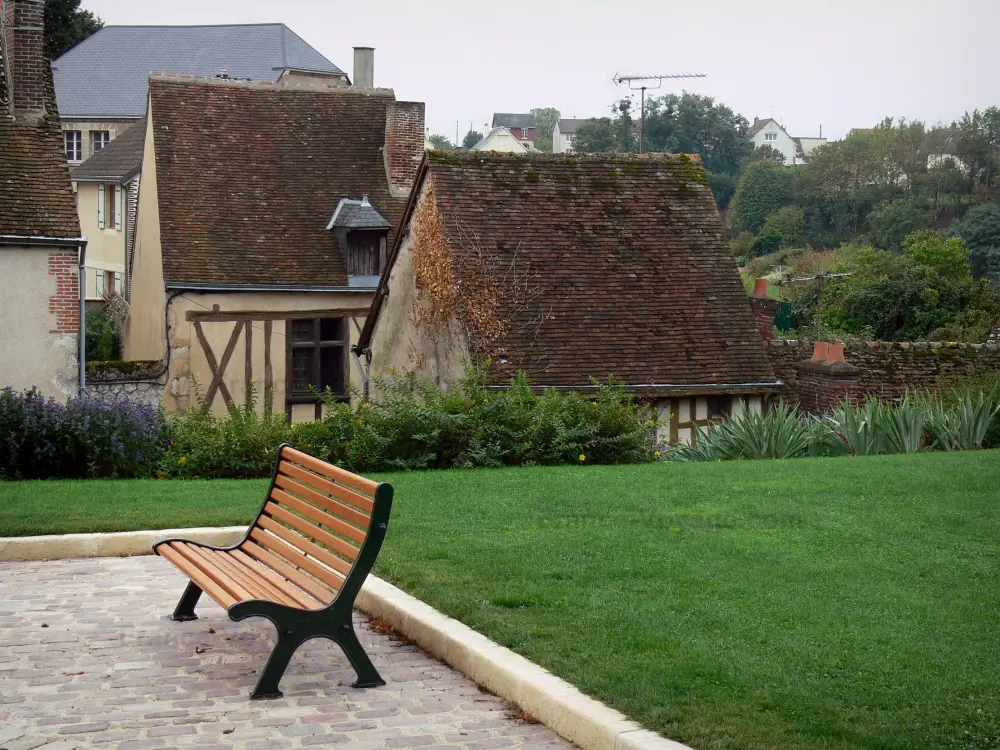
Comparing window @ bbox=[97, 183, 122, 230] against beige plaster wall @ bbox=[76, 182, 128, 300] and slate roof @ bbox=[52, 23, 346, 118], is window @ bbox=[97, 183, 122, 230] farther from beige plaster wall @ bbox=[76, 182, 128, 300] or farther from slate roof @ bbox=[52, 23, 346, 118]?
slate roof @ bbox=[52, 23, 346, 118]

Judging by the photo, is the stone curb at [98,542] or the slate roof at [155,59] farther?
the slate roof at [155,59]

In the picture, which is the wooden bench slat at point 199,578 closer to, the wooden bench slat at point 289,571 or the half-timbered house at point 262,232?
the wooden bench slat at point 289,571

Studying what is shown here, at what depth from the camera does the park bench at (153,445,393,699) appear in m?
5.09

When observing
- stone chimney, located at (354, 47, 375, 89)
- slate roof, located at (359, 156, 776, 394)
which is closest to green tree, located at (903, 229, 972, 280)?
stone chimney, located at (354, 47, 375, 89)

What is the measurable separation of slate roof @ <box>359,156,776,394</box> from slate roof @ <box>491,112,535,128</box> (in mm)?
141099

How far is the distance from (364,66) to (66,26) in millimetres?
27416

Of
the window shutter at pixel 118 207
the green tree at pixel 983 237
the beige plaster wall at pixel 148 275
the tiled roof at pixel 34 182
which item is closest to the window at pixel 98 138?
the window shutter at pixel 118 207

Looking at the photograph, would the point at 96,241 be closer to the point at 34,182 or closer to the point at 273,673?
the point at 34,182

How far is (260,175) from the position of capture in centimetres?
2595

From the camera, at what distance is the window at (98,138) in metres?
50.8

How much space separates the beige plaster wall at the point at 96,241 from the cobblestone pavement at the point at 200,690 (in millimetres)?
29092

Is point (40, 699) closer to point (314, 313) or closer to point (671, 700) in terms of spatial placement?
point (671, 700)

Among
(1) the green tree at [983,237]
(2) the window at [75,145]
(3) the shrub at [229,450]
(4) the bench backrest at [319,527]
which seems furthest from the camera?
(1) the green tree at [983,237]

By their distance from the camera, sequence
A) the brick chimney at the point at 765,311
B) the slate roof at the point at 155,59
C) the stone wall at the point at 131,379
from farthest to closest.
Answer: the slate roof at the point at 155,59 < the brick chimney at the point at 765,311 < the stone wall at the point at 131,379
